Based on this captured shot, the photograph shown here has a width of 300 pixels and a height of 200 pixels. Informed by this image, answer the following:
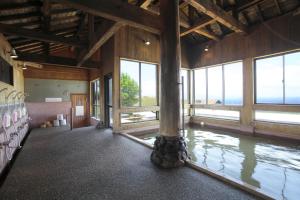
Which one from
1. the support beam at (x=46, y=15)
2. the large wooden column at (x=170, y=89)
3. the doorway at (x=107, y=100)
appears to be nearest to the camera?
the large wooden column at (x=170, y=89)

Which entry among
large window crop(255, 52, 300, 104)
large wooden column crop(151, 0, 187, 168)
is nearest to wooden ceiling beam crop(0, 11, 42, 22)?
large wooden column crop(151, 0, 187, 168)

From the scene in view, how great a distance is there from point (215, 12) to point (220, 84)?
3714 millimetres

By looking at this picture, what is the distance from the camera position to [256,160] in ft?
12.3

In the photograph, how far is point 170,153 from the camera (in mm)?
3086

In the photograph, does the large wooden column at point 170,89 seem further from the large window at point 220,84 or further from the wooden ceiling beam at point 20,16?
the large window at point 220,84

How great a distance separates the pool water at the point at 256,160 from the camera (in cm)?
268

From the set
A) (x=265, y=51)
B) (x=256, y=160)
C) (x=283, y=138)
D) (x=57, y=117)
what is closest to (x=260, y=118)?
(x=283, y=138)

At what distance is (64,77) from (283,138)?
32.9ft

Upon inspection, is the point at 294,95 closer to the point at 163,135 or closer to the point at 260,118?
the point at 260,118

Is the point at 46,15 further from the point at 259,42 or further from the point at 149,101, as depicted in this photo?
the point at 259,42

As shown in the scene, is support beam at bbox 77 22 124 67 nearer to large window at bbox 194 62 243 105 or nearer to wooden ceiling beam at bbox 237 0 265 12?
wooden ceiling beam at bbox 237 0 265 12

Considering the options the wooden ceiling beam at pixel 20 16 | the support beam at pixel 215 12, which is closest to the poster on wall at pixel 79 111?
the wooden ceiling beam at pixel 20 16

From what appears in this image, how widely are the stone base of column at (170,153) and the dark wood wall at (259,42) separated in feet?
17.1

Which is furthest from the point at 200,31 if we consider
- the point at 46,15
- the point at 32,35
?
the point at 32,35
